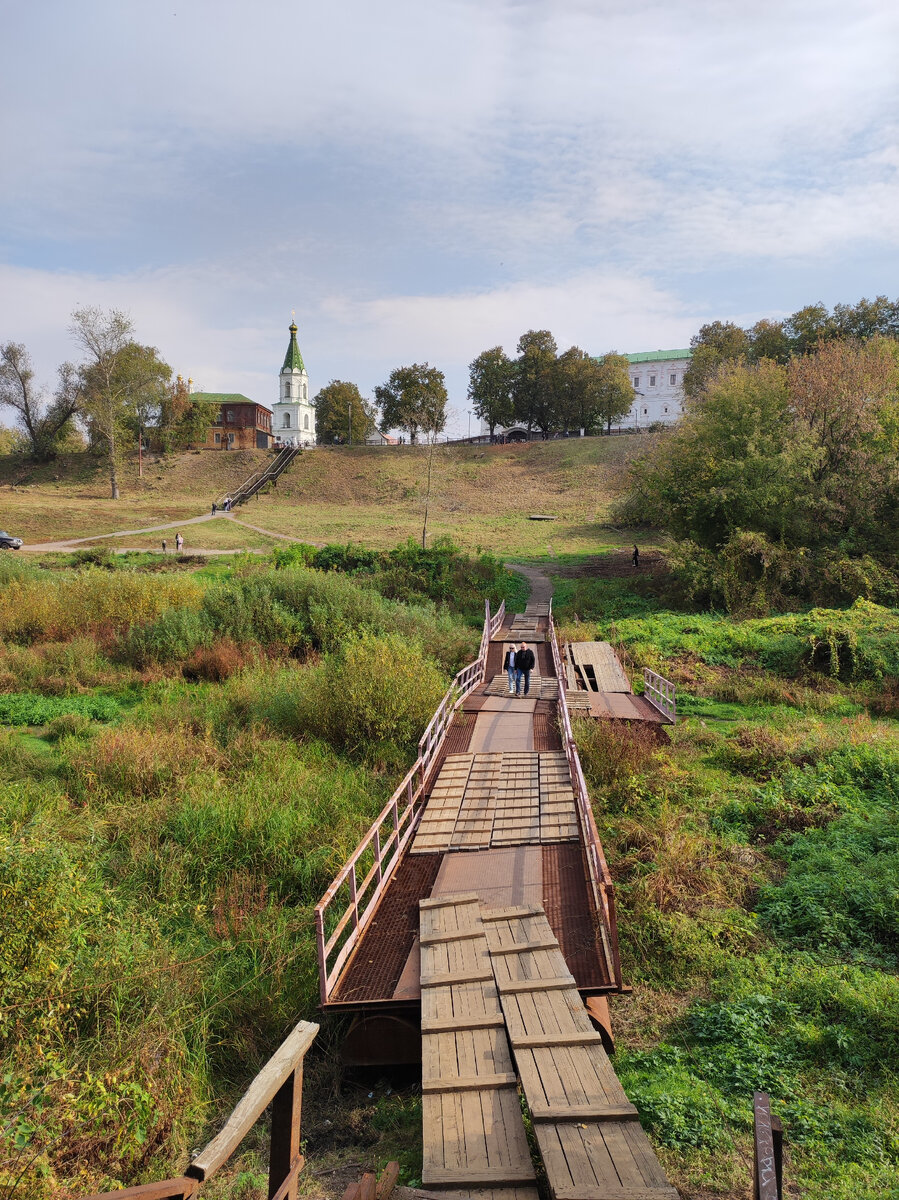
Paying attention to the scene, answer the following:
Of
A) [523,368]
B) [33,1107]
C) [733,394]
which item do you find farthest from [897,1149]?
[523,368]

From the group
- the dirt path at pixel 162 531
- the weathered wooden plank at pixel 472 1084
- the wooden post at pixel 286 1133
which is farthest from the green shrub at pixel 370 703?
the dirt path at pixel 162 531

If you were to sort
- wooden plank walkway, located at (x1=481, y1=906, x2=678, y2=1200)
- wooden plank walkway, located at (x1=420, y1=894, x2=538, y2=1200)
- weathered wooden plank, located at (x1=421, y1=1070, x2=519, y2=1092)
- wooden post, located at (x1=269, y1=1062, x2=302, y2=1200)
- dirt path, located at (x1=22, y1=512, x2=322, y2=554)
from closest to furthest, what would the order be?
wooden post, located at (x1=269, y1=1062, x2=302, y2=1200) → wooden plank walkway, located at (x1=481, y1=906, x2=678, y2=1200) → wooden plank walkway, located at (x1=420, y1=894, x2=538, y2=1200) → weathered wooden plank, located at (x1=421, y1=1070, x2=519, y2=1092) → dirt path, located at (x1=22, y1=512, x2=322, y2=554)

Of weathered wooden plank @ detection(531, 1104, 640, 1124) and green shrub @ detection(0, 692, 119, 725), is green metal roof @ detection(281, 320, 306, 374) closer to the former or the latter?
green shrub @ detection(0, 692, 119, 725)

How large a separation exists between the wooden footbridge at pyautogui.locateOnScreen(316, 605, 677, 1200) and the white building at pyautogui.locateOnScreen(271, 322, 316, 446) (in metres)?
76.4

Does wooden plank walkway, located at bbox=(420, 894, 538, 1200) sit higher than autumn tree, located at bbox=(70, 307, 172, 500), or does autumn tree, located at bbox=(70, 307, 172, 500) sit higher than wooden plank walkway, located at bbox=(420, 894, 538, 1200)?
autumn tree, located at bbox=(70, 307, 172, 500)

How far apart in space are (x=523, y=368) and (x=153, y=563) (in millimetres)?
55568

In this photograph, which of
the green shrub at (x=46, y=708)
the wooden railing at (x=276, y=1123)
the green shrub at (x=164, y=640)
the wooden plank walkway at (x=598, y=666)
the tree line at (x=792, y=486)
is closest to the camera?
the wooden railing at (x=276, y=1123)

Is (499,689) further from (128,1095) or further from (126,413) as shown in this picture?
(126,413)

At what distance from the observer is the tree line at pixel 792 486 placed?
30547 mm

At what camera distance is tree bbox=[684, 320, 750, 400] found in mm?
65625

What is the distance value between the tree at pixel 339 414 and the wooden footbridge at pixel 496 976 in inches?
3162

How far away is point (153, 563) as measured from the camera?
3675 cm

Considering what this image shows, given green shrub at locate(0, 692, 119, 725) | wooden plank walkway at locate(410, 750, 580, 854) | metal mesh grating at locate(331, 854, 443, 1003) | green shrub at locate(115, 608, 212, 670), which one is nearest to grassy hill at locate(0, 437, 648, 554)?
green shrub at locate(115, 608, 212, 670)

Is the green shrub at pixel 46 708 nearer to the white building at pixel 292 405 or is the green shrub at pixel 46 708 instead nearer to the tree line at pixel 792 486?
the tree line at pixel 792 486
